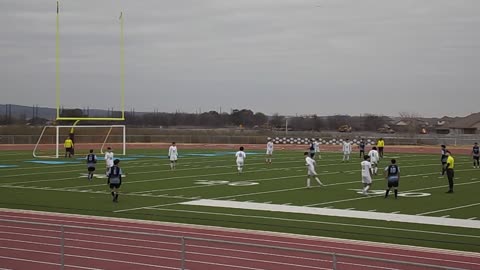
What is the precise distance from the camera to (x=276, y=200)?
2194cm

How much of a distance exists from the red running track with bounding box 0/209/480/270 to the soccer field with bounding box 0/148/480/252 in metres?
1.13

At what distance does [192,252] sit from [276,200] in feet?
31.0

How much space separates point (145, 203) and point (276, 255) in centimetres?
943

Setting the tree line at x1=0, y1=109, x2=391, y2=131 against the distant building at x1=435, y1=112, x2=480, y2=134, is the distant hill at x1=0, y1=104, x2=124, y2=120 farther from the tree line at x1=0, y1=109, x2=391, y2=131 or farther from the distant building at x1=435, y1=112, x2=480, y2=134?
the distant building at x1=435, y1=112, x2=480, y2=134

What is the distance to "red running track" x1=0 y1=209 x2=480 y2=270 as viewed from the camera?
11.7 meters

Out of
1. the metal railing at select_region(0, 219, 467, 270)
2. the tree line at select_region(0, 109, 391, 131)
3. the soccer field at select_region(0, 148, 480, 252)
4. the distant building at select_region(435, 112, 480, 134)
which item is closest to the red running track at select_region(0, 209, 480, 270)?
the metal railing at select_region(0, 219, 467, 270)

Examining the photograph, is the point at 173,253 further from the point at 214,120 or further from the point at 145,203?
the point at 214,120

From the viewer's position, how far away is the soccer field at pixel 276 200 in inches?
645

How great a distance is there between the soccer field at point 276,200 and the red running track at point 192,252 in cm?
113

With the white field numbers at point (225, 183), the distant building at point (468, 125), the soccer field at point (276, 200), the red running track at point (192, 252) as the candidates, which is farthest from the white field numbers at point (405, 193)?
the distant building at point (468, 125)

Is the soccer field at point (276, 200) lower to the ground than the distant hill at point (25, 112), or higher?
lower

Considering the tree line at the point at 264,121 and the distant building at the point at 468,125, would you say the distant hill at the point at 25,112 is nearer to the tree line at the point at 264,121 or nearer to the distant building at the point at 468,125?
the tree line at the point at 264,121

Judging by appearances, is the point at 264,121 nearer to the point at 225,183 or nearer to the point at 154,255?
the point at 225,183

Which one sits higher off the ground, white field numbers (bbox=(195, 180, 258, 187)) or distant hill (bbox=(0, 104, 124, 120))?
distant hill (bbox=(0, 104, 124, 120))
